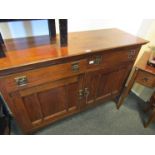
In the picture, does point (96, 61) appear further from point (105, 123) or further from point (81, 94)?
point (105, 123)

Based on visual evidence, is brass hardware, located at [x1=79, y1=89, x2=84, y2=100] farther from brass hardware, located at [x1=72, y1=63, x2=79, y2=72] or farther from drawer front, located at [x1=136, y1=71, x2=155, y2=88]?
drawer front, located at [x1=136, y1=71, x2=155, y2=88]

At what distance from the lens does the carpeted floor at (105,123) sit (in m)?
1.38

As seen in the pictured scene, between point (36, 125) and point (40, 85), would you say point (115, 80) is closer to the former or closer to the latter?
point (40, 85)

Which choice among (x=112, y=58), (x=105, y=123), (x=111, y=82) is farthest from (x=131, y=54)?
(x=105, y=123)

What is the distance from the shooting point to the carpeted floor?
138 cm

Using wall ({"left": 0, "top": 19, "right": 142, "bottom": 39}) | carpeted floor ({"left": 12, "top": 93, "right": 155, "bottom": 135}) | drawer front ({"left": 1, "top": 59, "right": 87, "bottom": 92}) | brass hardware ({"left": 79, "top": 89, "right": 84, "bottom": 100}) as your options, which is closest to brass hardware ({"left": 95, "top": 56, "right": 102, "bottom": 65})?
drawer front ({"left": 1, "top": 59, "right": 87, "bottom": 92})

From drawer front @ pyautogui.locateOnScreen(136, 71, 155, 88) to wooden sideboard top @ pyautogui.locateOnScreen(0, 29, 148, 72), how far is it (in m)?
0.31

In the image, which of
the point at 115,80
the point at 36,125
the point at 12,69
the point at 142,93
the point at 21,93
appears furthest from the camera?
the point at 142,93

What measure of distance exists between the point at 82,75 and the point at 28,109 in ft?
1.73

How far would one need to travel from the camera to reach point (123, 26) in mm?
1501

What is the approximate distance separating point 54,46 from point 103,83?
2.09 feet

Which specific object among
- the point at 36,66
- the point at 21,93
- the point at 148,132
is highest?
the point at 36,66
